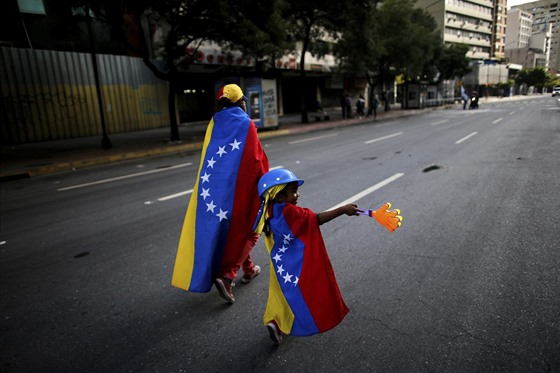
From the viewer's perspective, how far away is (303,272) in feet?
7.83

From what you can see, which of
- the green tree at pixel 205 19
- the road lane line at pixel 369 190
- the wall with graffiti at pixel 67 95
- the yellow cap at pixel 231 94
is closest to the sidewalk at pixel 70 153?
the wall with graffiti at pixel 67 95

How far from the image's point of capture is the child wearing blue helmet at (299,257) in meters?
2.35

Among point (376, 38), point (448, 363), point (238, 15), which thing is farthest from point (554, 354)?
point (376, 38)

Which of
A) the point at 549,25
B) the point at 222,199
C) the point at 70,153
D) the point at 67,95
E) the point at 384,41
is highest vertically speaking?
the point at 384,41

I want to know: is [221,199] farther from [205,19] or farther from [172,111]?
[205,19]

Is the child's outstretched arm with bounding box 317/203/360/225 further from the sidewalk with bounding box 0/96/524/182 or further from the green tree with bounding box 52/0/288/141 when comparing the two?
the green tree with bounding box 52/0/288/141

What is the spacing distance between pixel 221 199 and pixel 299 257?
2.98 ft

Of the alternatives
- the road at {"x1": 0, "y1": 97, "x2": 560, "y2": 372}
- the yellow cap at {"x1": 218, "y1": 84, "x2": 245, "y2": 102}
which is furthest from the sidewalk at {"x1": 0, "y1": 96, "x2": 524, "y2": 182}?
the yellow cap at {"x1": 218, "y1": 84, "x2": 245, "y2": 102}

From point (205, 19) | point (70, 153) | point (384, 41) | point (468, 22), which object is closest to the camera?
point (70, 153)

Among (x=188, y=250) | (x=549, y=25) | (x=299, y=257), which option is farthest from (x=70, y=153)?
(x=549, y=25)

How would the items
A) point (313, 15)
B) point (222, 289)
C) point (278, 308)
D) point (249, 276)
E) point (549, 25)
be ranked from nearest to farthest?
point (278, 308) → point (222, 289) → point (249, 276) → point (549, 25) → point (313, 15)

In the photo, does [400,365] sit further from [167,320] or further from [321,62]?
[321,62]

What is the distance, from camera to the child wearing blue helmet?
2.35 meters

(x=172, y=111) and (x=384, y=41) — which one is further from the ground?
(x=384, y=41)
